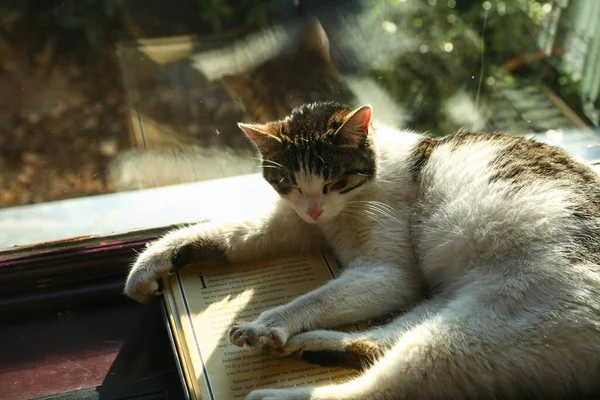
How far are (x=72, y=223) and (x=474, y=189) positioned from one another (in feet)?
2.98

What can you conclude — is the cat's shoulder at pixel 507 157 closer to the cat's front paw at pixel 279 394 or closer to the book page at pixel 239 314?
the book page at pixel 239 314

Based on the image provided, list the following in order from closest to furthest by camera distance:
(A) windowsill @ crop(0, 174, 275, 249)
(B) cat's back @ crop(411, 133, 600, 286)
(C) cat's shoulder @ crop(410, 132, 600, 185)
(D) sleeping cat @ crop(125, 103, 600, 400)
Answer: (D) sleeping cat @ crop(125, 103, 600, 400) < (B) cat's back @ crop(411, 133, 600, 286) < (C) cat's shoulder @ crop(410, 132, 600, 185) < (A) windowsill @ crop(0, 174, 275, 249)

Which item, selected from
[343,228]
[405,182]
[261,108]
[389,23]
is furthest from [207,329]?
[389,23]

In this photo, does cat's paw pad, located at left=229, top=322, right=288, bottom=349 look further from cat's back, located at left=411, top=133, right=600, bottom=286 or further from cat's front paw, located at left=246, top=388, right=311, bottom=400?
cat's back, located at left=411, top=133, right=600, bottom=286

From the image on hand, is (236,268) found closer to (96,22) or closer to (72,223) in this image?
(72,223)

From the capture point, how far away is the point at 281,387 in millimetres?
1129

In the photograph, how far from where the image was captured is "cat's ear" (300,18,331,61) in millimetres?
1713

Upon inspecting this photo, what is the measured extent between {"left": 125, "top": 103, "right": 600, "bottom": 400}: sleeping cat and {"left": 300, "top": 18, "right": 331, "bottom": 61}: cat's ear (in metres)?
0.30

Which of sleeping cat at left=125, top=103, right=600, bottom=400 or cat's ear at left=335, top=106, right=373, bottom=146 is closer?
sleeping cat at left=125, top=103, right=600, bottom=400

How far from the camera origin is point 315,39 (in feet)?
5.69

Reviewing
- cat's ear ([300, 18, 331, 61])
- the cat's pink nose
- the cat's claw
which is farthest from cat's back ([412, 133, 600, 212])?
the cat's claw

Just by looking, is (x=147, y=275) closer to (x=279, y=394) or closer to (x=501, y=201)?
(x=279, y=394)

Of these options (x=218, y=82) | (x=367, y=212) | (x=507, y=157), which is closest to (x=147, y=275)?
(x=367, y=212)

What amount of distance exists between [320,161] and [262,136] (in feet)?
0.42
